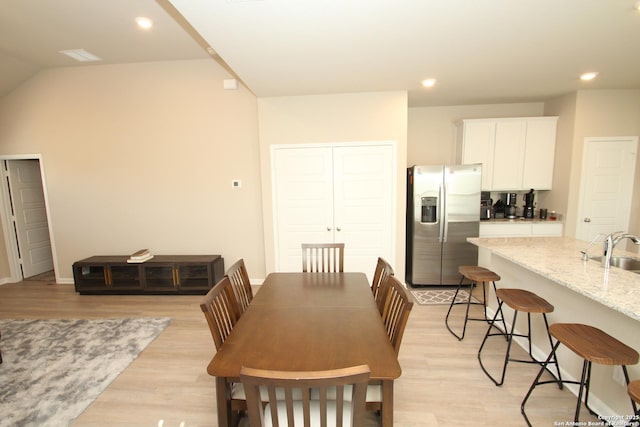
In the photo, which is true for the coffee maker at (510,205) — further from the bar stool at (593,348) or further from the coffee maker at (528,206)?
the bar stool at (593,348)

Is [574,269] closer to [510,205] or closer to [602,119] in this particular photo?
[510,205]

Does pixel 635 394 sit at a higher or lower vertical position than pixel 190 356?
higher

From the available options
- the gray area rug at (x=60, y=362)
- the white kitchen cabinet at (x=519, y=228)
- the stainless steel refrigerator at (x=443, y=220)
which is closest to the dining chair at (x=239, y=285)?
the gray area rug at (x=60, y=362)

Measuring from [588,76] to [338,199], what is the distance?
3226mm

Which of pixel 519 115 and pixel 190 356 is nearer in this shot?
pixel 190 356

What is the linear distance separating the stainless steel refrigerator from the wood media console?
9.41 ft

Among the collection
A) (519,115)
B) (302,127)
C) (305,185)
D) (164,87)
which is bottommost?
(305,185)

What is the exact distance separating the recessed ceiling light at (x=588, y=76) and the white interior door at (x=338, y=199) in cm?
229

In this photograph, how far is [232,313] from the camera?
1730mm

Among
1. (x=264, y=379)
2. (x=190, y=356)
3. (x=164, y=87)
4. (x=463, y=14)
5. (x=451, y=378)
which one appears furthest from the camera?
(x=164, y=87)

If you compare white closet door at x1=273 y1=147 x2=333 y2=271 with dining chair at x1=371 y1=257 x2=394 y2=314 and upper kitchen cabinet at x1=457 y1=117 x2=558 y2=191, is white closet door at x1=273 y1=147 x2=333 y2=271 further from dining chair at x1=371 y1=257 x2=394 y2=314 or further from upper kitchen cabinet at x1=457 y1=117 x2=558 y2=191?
upper kitchen cabinet at x1=457 y1=117 x2=558 y2=191

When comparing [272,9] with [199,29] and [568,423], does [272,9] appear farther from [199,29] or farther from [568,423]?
[568,423]

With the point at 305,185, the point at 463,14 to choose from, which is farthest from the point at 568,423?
the point at 305,185

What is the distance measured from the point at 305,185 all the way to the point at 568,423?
10.2 feet
